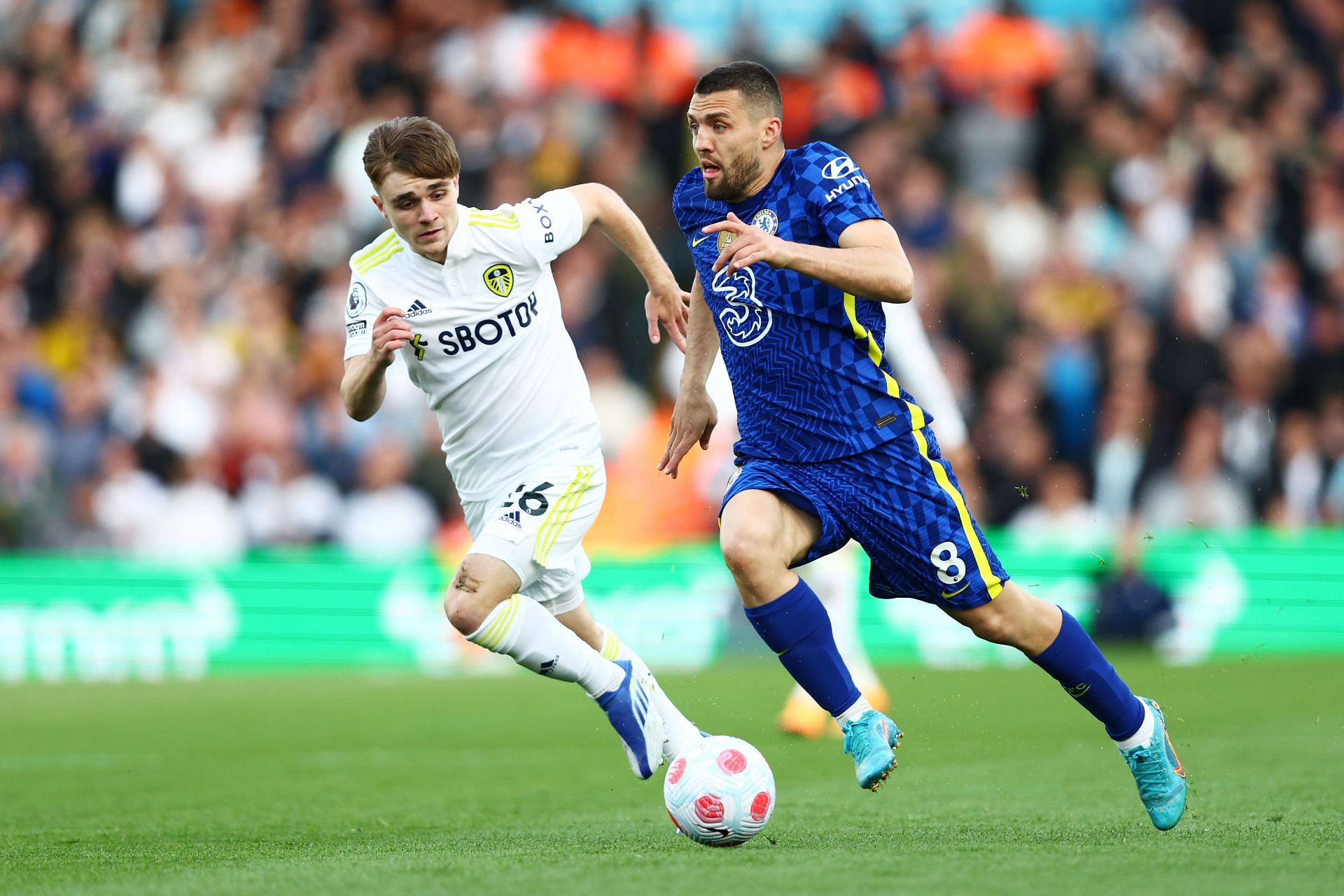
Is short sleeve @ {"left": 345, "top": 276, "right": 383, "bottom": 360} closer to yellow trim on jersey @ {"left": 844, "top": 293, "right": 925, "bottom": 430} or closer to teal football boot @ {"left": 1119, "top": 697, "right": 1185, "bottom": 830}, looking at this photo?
yellow trim on jersey @ {"left": 844, "top": 293, "right": 925, "bottom": 430}

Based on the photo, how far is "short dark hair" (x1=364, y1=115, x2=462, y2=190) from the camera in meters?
5.96

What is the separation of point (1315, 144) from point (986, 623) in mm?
11278

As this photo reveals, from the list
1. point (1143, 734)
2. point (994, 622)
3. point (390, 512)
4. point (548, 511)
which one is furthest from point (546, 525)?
point (390, 512)

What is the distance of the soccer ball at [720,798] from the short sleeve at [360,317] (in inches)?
72.6

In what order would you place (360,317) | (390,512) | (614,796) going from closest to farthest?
(360,317)
(614,796)
(390,512)

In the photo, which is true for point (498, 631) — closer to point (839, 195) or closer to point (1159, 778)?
point (839, 195)

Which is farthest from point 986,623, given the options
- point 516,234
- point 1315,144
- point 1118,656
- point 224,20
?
point 224,20

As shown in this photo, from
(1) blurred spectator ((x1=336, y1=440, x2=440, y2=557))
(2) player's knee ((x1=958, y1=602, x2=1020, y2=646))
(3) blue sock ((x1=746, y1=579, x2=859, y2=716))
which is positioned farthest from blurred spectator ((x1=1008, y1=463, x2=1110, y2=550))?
(3) blue sock ((x1=746, y1=579, x2=859, y2=716))

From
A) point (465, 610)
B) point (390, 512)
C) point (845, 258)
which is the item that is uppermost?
point (845, 258)

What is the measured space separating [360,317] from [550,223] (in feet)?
2.62

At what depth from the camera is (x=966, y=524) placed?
567cm

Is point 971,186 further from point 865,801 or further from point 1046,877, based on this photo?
point 1046,877

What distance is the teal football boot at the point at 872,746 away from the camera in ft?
17.3

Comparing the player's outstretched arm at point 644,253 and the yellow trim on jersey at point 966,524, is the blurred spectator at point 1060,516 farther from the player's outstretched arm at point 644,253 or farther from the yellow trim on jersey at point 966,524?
the yellow trim on jersey at point 966,524
